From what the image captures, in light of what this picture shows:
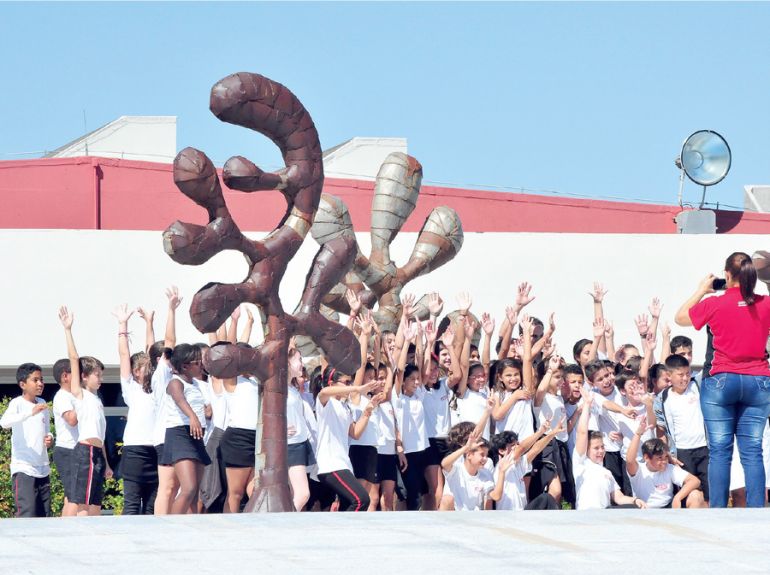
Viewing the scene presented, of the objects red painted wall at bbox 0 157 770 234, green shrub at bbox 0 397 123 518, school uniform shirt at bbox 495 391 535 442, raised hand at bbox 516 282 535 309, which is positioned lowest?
green shrub at bbox 0 397 123 518

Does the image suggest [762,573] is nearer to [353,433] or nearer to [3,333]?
[353,433]

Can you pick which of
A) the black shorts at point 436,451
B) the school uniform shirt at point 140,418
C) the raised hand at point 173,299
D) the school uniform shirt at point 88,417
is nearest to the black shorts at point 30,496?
the school uniform shirt at point 88,417

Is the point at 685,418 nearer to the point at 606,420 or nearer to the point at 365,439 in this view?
the point at 606,420

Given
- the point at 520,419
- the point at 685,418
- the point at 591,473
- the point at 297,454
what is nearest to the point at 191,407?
the point at 297,454

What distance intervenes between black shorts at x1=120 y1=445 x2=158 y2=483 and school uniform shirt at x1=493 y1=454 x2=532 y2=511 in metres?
2.56

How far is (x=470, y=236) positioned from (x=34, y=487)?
7.05 metres

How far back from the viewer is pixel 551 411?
10.9 meters

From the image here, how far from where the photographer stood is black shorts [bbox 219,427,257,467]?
989cm

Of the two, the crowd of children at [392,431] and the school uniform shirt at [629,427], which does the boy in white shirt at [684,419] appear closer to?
the crowd of children at [392,431]

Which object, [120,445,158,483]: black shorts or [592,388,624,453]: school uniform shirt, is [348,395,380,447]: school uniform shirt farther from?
[592,388,624,453]: school uniform shirt

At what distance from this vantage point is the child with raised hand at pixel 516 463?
1023 centimetres

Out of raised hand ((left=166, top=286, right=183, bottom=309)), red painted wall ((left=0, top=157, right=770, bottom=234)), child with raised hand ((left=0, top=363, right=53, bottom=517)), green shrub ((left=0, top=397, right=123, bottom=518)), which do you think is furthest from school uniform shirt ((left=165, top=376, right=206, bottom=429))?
red painted wall ((left=0, top=157, right=770, bottom=234))

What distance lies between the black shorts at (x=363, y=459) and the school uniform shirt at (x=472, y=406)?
85 cm

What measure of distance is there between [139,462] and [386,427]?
6.19 ft
